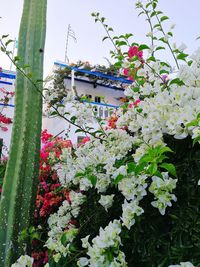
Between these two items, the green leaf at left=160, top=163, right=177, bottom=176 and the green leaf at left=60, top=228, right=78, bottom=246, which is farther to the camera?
the green leaf at left=60, top=228, right=78, bottom=246

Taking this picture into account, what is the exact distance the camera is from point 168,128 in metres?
1.09

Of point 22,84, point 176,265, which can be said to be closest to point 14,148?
point 22,84

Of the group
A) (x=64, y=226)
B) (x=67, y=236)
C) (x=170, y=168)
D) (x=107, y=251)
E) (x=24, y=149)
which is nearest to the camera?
(x=170, y=168)

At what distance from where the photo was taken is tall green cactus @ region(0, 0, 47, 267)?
1.72 metres

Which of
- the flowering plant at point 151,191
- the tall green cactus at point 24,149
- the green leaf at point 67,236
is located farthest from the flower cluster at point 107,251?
the tall green cactus at point 24,149

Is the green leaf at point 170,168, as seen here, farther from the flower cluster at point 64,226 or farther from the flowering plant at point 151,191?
the flower cluster at point 64,226

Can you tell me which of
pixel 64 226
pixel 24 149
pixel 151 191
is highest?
pixel 24 149

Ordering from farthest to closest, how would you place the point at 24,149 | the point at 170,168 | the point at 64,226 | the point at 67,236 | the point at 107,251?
1. the point at 24,149
2. the point at 64,226
3. the point at 67,236
4. the point at 107,251
5. the point at 170,168

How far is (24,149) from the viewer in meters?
1.93

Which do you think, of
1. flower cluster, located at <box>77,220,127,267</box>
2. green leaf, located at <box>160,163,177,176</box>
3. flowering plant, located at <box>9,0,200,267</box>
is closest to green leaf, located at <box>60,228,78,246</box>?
flowering plant, located at <box>9,0,200,267</box>

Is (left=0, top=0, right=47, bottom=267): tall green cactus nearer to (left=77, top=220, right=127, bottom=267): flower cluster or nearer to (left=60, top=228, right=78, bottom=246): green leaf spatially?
(left=60, top=228, right=78, bottom=246): green leaf

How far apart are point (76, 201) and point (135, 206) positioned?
541 mm

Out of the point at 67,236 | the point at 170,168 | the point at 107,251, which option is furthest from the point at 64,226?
the point at 170,168

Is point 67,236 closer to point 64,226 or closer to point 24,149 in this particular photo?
point 64,226
